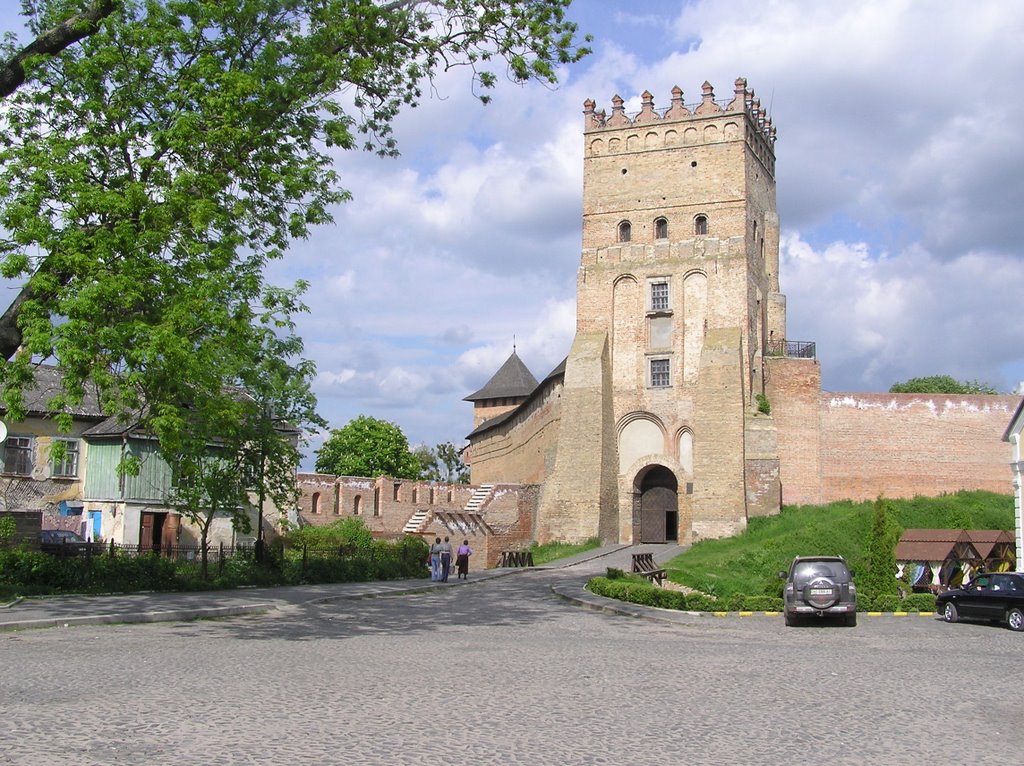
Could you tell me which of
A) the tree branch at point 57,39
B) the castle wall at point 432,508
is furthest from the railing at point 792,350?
the tree branch at point 57,39

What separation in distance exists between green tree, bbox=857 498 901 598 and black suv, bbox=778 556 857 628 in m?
4.68

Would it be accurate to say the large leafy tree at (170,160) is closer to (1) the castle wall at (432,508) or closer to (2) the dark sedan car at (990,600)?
(2) the dark sedan car at (990,600)

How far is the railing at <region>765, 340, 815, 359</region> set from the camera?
42.9m

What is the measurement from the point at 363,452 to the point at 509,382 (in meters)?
11.3

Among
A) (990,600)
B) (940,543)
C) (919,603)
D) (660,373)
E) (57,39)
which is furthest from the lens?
(660,373)

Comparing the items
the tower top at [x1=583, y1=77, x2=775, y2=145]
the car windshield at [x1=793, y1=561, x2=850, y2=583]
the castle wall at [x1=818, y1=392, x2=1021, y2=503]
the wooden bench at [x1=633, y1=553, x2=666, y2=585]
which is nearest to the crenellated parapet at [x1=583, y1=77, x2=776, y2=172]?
the tower top at [x1=583, y1=77, x2=775, y2=145]

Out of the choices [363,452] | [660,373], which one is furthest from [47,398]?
[363,452]

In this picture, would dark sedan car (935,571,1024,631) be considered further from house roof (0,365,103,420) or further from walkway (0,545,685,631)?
house roof (0,365,103,420)

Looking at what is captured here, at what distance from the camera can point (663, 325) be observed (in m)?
43.4

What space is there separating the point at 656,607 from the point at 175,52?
46.8 feet

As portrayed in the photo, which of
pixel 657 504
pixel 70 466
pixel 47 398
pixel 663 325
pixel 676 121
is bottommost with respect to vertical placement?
pixel 657 504

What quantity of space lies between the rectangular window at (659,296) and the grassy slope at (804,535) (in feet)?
32.7

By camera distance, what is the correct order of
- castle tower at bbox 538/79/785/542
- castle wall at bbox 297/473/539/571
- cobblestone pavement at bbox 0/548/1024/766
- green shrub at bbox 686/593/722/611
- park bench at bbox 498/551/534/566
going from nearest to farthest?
cobblestone pavement at bbox 0/548/1024/766
green shrub at bbox 686/593/722/611
park bench at bbox 498/551/534/566
castle wall at bbox 297/473/539/571
castle tower at bbox 538/79/785/542

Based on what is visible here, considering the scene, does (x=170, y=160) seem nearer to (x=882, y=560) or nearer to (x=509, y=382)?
(x=882, y=560)
